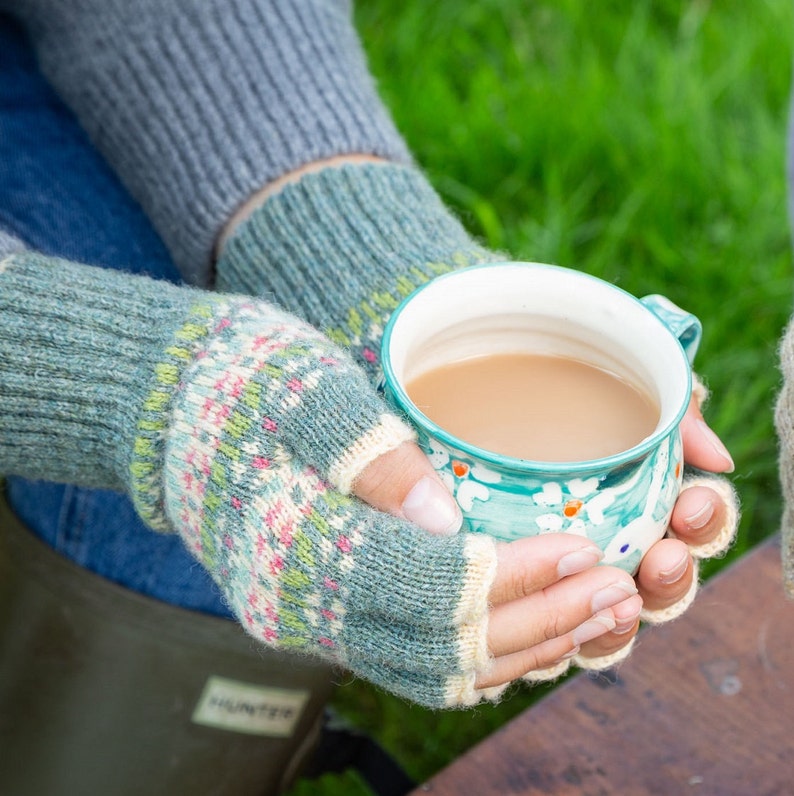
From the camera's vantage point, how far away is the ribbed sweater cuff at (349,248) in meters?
0.98

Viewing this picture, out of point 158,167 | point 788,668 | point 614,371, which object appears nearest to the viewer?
point 614,371

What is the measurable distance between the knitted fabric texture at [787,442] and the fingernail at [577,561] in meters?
0.23

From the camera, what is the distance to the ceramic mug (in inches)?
28.0

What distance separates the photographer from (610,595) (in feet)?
2.45

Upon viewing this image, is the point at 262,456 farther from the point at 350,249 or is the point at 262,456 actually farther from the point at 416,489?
the point at 350,249

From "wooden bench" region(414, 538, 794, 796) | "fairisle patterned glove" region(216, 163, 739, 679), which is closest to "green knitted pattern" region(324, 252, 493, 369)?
"fairisle patterned glove" region(216, 163, 739, 679)

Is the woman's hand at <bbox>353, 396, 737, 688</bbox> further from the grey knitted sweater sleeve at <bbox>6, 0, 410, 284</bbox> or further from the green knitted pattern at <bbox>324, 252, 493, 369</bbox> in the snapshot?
the grey knitted sweater sleeve at <bbox>6, 0, 410, 284</bbox>

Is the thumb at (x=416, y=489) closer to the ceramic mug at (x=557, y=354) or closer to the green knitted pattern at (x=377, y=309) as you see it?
the ceramic mug at (x=557, y=354)

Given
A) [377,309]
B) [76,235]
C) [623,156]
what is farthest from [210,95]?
[623,156]

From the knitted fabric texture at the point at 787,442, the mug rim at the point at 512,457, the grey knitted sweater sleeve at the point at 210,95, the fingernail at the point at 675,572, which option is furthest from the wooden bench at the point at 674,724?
the grey knitted sweater sleeve at the point at 210,95

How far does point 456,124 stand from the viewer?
78.9 inches

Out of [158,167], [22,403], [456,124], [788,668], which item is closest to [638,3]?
[456,124]

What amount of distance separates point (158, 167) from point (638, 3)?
1550 mm

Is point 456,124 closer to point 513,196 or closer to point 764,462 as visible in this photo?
point 513,196
